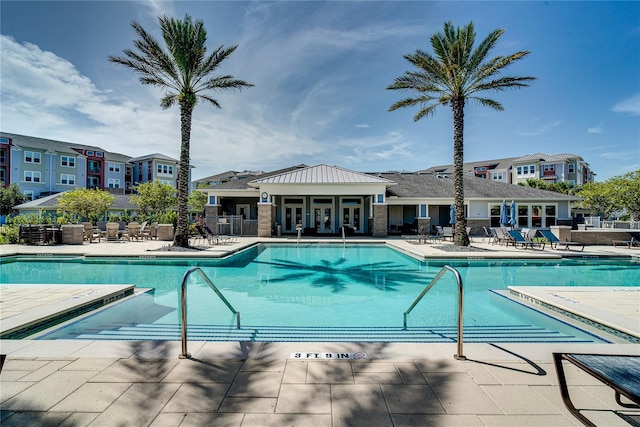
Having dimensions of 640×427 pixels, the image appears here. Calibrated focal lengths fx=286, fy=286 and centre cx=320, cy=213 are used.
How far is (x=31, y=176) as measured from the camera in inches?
1679

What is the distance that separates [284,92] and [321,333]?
19.8m

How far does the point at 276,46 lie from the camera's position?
51.5 ft

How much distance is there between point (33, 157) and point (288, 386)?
5915 cm

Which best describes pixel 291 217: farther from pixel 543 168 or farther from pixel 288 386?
pixel 543 168

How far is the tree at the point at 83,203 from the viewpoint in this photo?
897 inches

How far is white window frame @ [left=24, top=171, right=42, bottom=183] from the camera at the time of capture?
42156 millimetres

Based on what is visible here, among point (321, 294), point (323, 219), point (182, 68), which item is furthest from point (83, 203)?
point (321, 294)

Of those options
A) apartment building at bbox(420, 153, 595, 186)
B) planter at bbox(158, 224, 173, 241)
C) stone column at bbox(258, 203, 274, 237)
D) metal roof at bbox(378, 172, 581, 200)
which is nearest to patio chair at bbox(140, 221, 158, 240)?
planter at bbox(158, 224, 173, 241)

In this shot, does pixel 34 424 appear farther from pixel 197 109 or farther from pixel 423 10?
pixel 423 10

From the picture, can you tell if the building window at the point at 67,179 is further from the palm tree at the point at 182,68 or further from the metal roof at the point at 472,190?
the metal roof at the point at 472,190

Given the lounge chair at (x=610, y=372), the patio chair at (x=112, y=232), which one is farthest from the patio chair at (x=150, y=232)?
the lounge chair at (x=610, y=372)

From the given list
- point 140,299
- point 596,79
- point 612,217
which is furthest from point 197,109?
point 612,217

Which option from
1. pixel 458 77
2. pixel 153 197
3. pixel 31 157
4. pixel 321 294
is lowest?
pixel 321 294

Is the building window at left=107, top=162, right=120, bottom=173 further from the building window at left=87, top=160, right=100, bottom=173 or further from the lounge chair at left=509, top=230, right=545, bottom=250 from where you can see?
the lounge chair at left=509, top=230, right=545, bottom=250
